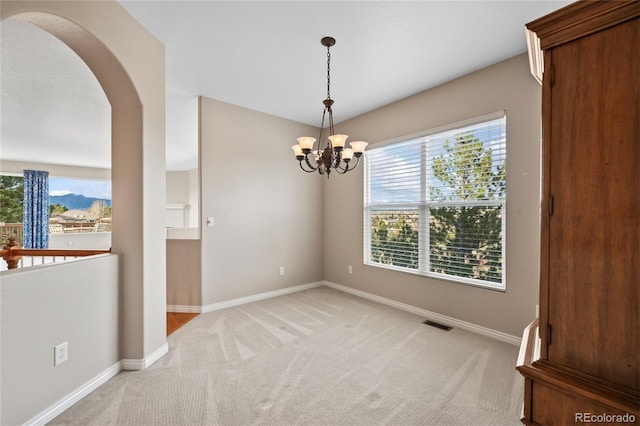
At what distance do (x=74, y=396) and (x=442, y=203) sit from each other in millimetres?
3653

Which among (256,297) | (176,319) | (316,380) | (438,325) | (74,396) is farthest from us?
(256,297)

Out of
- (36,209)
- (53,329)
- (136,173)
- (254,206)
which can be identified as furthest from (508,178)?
(36,209)

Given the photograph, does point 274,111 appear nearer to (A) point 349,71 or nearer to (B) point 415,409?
(A) point 349,71

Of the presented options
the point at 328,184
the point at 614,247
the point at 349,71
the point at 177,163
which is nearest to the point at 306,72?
the point at 349,71

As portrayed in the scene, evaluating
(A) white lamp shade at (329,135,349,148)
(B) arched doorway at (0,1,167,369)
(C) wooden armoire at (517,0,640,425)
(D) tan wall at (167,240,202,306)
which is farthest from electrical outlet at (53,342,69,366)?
(C) wooden armoire at (517,0,640,425)

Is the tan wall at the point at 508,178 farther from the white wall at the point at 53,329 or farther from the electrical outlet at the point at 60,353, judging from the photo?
the electrical outlet at the point at 60,353

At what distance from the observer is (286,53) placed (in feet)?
8.82

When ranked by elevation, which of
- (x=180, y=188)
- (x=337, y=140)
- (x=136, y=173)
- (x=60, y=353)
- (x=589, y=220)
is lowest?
(x=60, y=353)

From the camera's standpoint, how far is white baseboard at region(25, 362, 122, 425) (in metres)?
1.70

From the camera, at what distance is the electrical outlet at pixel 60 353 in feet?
5.89

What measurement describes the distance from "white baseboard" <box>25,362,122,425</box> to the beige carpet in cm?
4

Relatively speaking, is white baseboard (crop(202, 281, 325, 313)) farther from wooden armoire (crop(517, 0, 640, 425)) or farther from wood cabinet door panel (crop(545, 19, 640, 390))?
wood cabinet door panel (crop(545, 19, 640, 390))

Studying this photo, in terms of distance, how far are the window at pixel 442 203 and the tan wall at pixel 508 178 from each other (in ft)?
0.34

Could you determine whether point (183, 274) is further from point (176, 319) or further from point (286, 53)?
point (286, 53)
